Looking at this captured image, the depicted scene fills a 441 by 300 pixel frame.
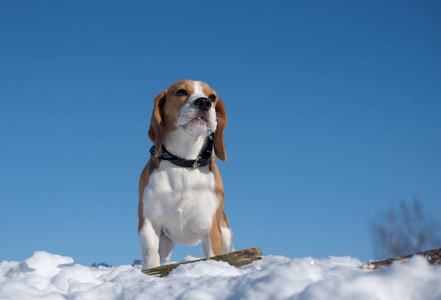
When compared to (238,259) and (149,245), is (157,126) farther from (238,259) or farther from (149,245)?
(238,259)

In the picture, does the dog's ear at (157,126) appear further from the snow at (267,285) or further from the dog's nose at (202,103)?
the snow at (267,285)

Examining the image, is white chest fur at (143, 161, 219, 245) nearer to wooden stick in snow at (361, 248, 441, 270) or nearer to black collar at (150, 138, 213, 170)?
black collar at (150, 138, 213, 170)

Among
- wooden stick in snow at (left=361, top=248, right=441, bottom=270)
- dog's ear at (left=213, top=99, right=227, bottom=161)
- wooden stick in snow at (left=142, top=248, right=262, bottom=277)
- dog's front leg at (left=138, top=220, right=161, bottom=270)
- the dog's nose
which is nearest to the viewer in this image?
wooden stick in snow at (left=361, top=248, right=441, bottom=270)

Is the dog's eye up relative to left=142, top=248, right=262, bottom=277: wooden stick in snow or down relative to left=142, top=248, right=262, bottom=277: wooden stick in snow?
up

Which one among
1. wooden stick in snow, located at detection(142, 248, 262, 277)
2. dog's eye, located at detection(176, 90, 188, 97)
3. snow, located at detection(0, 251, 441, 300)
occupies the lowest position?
snow, located at detection(0, 251, 441, 300)

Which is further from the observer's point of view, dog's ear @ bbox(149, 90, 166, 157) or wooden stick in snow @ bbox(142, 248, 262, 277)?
dog's ear @ bbox(149, 90, 166, 157)

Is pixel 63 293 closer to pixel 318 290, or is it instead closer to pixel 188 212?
pixel 318 290

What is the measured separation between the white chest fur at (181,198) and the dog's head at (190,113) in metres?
0.34

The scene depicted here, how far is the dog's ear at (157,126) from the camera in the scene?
548cm

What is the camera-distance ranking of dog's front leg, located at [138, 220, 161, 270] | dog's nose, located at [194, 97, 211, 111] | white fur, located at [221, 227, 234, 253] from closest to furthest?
dog's nose, located at [194, 97, 211, 111] < dog's front leg, located at [138, 220, 161, 270] < white fur, located at [221, 227, 234, 253]

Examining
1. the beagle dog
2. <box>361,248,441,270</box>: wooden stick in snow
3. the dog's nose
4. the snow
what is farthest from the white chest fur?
<box>361,248,441,270</box>: wooden stick in snow

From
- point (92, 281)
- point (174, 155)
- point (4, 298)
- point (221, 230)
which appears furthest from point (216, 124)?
point (4, 298)

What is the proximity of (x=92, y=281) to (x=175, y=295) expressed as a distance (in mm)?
1131

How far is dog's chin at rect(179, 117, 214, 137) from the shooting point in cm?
528
